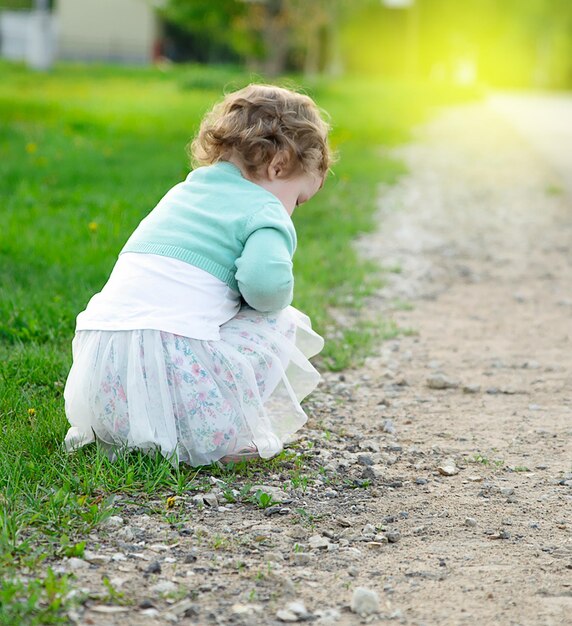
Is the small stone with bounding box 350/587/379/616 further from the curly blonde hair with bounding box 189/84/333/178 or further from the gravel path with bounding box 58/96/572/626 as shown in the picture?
the curly blonde hair with bounding box 189/84/333/178

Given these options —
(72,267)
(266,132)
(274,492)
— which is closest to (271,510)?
(274,492)

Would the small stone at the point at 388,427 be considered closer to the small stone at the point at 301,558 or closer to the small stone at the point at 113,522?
the small stone at the point at 301,558

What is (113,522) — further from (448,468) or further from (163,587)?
(448,468)

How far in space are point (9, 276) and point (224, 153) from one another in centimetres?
228

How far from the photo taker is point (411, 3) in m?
50.8

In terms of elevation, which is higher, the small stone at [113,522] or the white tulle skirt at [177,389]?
the white tulle skirt at [177,389]

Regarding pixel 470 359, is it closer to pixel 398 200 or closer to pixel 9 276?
pixel 9 276

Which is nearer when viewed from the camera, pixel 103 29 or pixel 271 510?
pixel 271 510

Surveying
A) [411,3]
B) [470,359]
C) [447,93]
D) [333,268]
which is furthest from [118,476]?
[411,3]

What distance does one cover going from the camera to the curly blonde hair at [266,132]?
3.20 metres

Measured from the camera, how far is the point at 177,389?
121 inches

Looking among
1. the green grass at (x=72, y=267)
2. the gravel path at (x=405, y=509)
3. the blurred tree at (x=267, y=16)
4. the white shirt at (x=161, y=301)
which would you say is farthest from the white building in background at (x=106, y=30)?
the white shirt at (x=161, y=301)

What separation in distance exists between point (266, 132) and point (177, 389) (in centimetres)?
87

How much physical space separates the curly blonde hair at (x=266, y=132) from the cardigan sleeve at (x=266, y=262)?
0.20 metres
